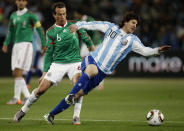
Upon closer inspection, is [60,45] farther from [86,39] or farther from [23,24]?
[23,24]

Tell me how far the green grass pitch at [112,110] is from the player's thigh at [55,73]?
0.72 meters

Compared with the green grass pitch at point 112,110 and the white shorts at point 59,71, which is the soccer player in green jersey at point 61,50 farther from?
the green grass pitch at point 112,110

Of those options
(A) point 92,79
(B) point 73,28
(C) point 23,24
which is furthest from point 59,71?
(C) point 23,24

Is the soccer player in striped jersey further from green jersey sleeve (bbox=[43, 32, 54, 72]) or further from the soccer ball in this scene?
the soccer ball

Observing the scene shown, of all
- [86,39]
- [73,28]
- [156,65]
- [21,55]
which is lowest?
[156,65]

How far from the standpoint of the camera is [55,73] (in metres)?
8.12

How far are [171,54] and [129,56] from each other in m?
1.76

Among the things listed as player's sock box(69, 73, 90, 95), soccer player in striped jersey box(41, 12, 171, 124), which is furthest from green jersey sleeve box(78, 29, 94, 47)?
player's sock box(69, 73, 90, 95)

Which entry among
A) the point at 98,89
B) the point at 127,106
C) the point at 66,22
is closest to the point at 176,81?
the point at 98,89

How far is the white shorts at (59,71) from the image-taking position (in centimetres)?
805

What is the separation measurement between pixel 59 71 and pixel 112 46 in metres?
1.12

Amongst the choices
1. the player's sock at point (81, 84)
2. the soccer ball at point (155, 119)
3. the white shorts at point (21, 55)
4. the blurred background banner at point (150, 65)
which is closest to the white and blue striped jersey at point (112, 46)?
the player's sock at point (81, 84)

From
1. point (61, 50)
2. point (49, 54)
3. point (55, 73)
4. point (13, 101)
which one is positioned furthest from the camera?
point (13, 101)

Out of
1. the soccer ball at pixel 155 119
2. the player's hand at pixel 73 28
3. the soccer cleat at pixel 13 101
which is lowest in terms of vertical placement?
the soccer cleat at pixel 13 101
